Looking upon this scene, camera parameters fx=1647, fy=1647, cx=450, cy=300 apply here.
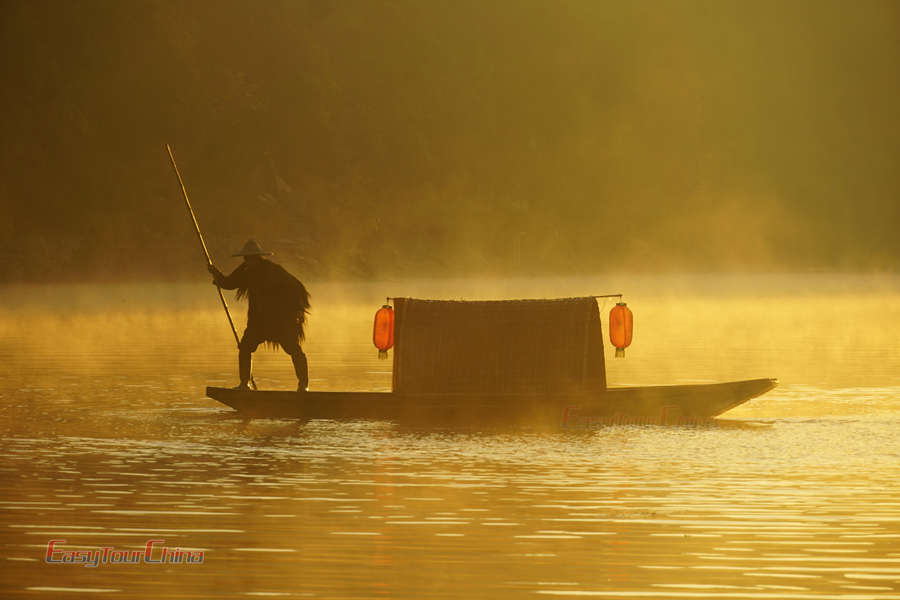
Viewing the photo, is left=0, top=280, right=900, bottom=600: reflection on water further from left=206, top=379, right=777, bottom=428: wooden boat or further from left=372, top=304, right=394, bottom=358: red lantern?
left=372, top=304, right=394, bottom=358: red lantern

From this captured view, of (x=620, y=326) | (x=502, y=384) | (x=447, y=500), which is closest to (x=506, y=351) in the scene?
(x=502, y=384)

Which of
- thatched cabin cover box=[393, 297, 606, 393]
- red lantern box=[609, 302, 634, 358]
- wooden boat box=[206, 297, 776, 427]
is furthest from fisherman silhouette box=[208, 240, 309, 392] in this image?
red lantern box=[609, 302, 634, 358]

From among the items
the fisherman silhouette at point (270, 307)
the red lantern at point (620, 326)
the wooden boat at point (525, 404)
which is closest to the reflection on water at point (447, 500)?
the wooden boat at point (525, 404)

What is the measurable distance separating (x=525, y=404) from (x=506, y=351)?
85 cm

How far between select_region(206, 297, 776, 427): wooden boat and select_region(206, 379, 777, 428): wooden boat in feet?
0.04

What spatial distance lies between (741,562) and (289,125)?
13970 cm

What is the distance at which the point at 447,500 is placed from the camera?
1264 cm

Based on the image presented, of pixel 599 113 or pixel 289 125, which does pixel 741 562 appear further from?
pixel 599 113

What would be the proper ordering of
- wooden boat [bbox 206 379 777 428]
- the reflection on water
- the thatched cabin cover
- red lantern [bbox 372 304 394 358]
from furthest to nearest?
Answer: red lantern [bbox 372 304 394 358]
the thatched cabin cover
wooden boat [bbox 206 379 777 428]
the reflection on water

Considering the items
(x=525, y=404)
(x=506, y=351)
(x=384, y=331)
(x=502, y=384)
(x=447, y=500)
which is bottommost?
(x=447, y=500)

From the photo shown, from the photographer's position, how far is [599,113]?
164 meters

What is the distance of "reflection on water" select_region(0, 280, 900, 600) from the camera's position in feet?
32.2

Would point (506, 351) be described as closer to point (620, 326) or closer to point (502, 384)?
point (502, 384)

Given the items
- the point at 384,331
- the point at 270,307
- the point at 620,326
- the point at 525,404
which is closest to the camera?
the point at 525,404
